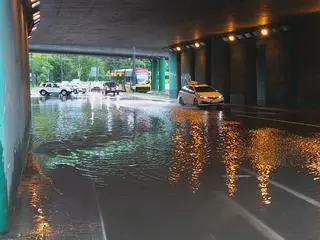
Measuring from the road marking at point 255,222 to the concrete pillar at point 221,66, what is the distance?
3477cm

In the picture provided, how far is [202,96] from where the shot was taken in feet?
114

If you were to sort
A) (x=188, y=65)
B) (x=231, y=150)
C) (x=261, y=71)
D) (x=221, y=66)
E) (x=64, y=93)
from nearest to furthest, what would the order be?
(x=231, y=150)
(x=221, y=66)
(x=261, y=71)
(x=188, y=65)
(x=64, y=93)

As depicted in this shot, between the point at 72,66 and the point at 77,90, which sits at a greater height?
the point at 72,66

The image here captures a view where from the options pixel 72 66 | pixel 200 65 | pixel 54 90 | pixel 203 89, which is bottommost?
pixel 54 90

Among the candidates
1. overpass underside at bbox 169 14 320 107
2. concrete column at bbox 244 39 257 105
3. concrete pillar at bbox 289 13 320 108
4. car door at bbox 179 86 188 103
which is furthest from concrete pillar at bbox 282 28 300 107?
car door at bbox 179 86 188 103

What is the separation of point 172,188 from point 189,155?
3862 millimetres

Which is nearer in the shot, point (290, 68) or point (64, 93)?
point (290, 68)

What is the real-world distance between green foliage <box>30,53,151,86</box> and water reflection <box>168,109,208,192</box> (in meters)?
105

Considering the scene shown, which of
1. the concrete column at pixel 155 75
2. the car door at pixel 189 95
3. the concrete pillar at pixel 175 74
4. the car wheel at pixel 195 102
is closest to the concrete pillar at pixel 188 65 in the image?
the concrete pillar at pixel 175 74

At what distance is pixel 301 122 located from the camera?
22.0 metres

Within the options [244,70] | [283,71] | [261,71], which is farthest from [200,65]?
[283,71]

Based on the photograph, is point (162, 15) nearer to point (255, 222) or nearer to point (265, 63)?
point (265, 63)

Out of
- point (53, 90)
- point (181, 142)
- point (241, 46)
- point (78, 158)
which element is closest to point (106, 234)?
point (78, 158)

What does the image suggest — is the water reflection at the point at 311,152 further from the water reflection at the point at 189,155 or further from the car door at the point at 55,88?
the car door at the point at 55,88
